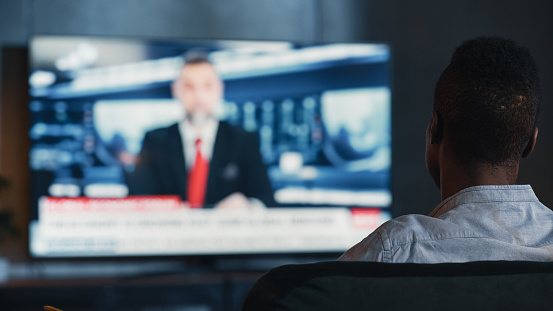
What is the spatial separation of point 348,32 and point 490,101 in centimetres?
291

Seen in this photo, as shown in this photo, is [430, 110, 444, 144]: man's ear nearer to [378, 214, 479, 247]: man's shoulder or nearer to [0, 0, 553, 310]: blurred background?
[378, 214, 479, 247]: man's shoulder

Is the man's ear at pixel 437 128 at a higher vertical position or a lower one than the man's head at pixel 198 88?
lower

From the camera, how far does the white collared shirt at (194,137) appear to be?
134 inches

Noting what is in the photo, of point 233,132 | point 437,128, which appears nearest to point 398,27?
point 233,132

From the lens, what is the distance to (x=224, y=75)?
136 inches

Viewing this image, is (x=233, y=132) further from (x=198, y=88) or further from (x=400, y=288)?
(x=400, y=288)

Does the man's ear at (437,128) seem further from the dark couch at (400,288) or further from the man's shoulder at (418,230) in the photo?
the dark couch at (400,288)

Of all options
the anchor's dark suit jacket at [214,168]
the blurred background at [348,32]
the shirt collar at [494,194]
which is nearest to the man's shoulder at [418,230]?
the shirt collar at [494,194]

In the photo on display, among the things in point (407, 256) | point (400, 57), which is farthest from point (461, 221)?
point (400, 57)

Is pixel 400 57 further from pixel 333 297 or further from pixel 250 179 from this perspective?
pixel 333 297

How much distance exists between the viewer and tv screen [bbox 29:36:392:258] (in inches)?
130

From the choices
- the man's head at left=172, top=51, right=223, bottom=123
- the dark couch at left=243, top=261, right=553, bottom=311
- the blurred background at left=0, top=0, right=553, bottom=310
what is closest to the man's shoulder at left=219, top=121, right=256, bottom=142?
the man's head at left=172, top=51, right=223, bottom=123

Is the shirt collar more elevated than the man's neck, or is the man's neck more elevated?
the man's neck

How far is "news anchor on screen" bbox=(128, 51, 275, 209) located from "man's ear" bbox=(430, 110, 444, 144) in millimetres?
2347
